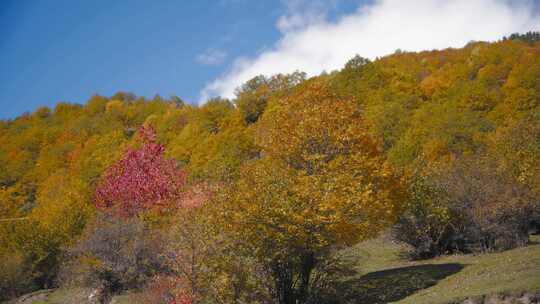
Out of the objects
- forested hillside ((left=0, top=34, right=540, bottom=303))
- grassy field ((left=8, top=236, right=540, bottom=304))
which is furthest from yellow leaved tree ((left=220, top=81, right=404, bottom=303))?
grassy field ((left=8, top=236, right=540, bottom=304))

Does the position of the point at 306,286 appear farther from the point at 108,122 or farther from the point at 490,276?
the point at 108,122

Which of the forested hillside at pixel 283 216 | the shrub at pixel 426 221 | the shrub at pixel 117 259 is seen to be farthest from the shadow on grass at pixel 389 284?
the shrub at pixel 117 259

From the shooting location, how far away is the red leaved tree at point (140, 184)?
159 ft

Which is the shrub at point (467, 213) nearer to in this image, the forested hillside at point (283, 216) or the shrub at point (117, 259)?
Result: the forested hillside at point (283, 216)

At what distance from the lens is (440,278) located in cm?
2227

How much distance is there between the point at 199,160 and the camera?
94.4 metres

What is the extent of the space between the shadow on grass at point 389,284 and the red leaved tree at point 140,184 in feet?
75.2

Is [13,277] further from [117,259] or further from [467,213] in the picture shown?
[467,213]

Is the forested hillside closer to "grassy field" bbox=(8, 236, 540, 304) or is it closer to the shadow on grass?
the shadow on grass

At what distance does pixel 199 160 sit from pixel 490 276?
257 ft

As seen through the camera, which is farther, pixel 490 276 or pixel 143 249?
pixel 143 249

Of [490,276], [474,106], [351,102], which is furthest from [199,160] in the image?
[490,276]

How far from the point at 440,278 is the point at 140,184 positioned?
37.0 meters

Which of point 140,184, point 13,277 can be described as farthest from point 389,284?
point 140,184
